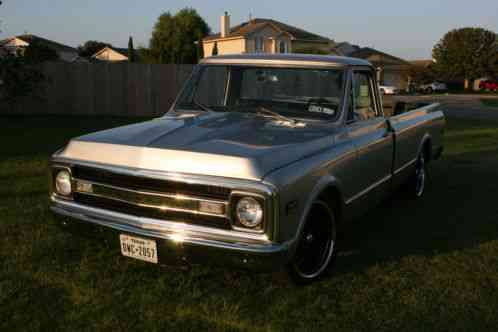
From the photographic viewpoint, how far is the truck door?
4.57m

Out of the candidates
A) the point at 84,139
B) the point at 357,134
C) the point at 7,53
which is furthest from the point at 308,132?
the point at 7,53

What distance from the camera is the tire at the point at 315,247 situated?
150 inches

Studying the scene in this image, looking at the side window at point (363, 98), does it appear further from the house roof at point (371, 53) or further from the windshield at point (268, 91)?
the house roof at point (371, 53)

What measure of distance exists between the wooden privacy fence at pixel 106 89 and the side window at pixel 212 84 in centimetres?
1257

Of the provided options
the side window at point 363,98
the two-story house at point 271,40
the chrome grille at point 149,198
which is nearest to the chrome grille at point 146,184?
the chrome grille at point 149,198

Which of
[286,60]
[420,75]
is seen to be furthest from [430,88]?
[286,60]

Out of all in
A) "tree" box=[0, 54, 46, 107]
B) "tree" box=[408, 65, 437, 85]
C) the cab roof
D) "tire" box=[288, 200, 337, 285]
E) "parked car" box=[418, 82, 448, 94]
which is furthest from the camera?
"tree" box=[408, 65, 437, 85]

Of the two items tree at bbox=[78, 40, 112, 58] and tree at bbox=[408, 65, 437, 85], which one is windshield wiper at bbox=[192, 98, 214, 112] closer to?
tree at bbox=[408, 65, 437, 85]

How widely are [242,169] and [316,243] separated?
117cm

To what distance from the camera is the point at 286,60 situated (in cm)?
480

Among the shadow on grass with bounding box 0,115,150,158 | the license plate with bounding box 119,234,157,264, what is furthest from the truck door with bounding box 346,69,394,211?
the shadow on grass with bounding box 0,115,150,158

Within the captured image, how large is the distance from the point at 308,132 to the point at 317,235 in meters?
0.83

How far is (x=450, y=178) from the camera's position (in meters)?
8.48

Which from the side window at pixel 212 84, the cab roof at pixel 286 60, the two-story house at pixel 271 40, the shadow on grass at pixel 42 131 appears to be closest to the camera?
the cab roof at pixel 286 60
